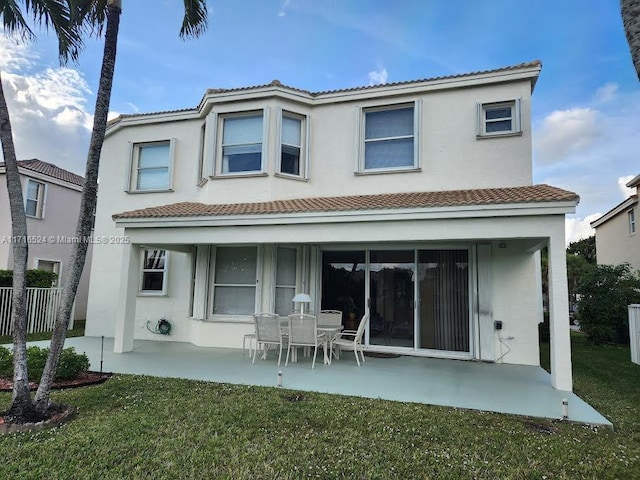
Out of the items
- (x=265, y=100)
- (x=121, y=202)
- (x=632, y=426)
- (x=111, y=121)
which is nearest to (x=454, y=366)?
(x=632, y=426)

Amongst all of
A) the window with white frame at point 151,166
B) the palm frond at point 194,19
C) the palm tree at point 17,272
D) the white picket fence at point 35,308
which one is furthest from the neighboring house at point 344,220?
the palm tree at point 17,272

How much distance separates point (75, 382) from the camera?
23.6ft

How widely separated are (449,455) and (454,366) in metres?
5.19

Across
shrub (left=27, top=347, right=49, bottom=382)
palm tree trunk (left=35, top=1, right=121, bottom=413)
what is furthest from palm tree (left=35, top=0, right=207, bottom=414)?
shrub (left=27, top=347, right=49, bottom=382)

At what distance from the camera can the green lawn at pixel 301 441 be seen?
4043 mm

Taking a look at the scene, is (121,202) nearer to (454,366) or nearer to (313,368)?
(313,368)

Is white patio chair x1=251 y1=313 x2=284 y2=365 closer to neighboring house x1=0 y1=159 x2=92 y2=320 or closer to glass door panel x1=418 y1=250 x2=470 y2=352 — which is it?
glass door panel x1=418 y1=250 x2=470 y2=352

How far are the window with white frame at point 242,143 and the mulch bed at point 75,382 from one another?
664 centimetres

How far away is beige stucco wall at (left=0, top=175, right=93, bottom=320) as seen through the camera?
61.4ft

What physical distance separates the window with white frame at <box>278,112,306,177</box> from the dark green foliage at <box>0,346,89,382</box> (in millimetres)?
7050

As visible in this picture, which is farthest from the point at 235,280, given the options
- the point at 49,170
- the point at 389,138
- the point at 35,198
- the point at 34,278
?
the point at 49,170

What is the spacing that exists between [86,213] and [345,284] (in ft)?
24.3

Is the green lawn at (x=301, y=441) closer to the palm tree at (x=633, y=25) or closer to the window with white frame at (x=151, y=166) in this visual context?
the palm tree at (x=633, y=25)

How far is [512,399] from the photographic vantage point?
6.60 meters
